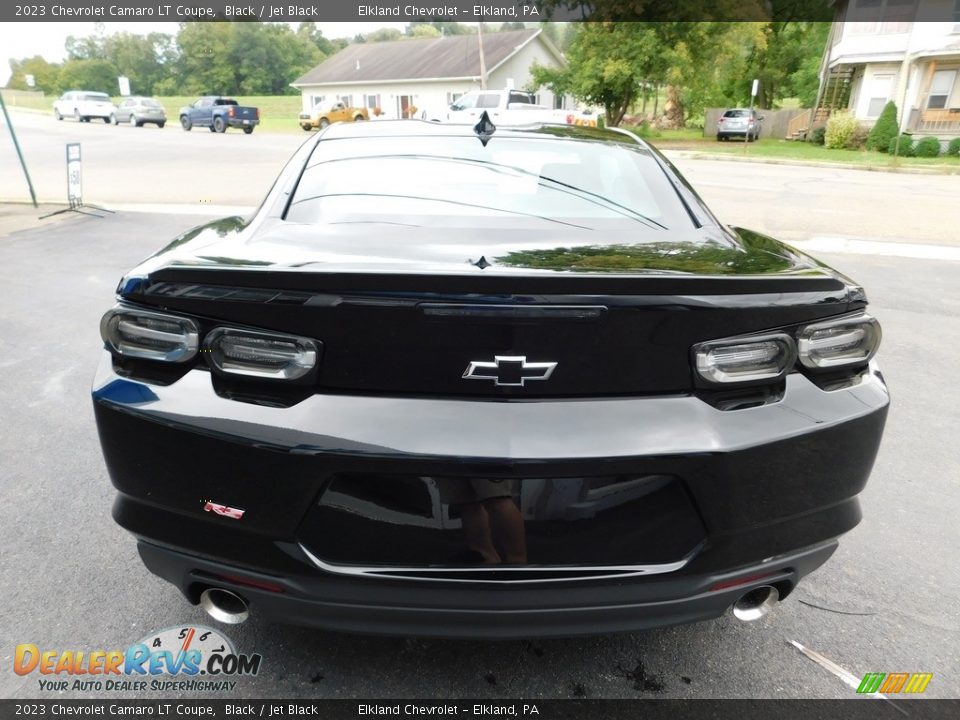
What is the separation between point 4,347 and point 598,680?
483 cm

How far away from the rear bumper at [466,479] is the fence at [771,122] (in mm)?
36294

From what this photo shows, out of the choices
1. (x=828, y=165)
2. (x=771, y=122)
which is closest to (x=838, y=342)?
(x=828, y=165)

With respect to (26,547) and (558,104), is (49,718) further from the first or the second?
(558,104)

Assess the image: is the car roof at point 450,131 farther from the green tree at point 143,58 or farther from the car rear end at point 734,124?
the green tree at point 143,58

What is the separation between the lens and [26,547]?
8.62ft

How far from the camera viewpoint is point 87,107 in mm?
41469

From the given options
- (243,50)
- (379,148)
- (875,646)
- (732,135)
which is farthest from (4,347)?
(243,50)

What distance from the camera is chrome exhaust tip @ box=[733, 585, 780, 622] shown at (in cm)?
178

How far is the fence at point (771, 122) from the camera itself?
34469mm

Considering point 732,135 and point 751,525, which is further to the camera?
point 732,135

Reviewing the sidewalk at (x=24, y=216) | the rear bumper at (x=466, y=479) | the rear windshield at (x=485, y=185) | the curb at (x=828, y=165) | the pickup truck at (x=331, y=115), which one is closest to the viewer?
the rear bumper at (x=466, y=479)

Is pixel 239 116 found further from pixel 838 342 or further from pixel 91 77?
pixel 91 77

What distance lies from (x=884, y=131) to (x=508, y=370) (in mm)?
30924

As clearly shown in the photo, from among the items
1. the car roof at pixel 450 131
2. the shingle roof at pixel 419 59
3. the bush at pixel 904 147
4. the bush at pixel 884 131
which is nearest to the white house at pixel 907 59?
the bush at pixel 884 131
